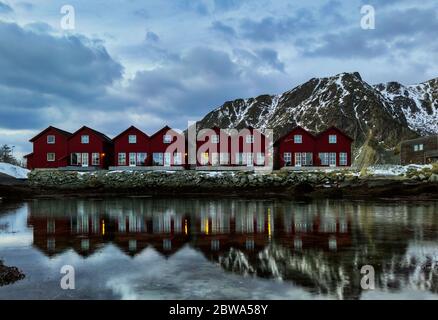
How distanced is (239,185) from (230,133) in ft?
54.9

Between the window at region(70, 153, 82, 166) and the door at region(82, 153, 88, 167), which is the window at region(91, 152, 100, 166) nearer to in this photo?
the door at region(82, 153, 88, 167)

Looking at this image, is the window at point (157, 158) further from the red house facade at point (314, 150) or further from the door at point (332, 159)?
the door at point (332, 159)

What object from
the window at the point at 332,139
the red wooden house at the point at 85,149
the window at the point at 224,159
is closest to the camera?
the window at the point at 224,159

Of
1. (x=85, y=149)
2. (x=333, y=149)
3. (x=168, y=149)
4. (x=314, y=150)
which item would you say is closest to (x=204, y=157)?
(x=168, y=149)

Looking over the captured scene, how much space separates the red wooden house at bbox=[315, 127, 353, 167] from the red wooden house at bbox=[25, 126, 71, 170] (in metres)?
42.9

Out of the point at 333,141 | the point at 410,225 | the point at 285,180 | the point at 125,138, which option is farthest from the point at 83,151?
the point at 410,225

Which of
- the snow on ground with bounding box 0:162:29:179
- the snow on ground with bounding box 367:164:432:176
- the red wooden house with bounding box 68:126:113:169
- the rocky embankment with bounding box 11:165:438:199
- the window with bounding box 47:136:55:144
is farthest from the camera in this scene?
the window with bounding box 47:136:55:144

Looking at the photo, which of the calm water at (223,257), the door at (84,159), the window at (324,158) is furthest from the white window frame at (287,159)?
the calm water at (223,257)

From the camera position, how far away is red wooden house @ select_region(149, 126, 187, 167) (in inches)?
2739

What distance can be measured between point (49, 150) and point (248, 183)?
36873mm

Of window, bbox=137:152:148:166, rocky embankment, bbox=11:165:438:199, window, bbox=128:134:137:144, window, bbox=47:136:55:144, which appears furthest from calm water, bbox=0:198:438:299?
window, bbox=47:136:55:144

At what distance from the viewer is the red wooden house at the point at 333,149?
70.0 metres

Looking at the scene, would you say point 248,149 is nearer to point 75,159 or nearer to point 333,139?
point 333,139
